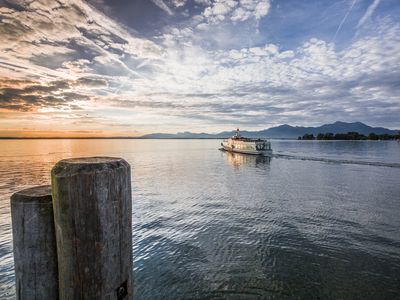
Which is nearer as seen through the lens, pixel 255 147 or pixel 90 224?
pixel 90 224

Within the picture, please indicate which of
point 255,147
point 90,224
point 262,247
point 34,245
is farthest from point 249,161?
point 90,224

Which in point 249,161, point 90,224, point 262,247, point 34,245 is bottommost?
point 249,161

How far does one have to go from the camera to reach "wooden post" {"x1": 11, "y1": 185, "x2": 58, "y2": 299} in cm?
190

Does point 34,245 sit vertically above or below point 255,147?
above

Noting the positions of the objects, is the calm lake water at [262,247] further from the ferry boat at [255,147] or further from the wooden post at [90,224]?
the ferry boat at [255,147]

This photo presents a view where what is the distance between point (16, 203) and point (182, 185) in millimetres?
22675

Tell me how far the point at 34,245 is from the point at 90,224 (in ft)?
2.28

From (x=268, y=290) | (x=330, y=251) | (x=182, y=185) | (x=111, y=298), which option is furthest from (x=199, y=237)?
(x=182, y=185)

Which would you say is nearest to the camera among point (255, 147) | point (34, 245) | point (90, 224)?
point (90, 224)

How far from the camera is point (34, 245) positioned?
1932 mm

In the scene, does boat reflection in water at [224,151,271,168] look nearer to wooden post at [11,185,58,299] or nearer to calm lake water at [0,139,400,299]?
calm lake water at [0,139,400,299]

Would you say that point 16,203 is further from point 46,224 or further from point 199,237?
point 199,237

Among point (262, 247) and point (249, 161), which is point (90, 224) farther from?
point (249, 161)

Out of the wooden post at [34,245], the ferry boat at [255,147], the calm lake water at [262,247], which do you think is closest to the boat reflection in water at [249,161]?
the ferry boat at [255,147]
